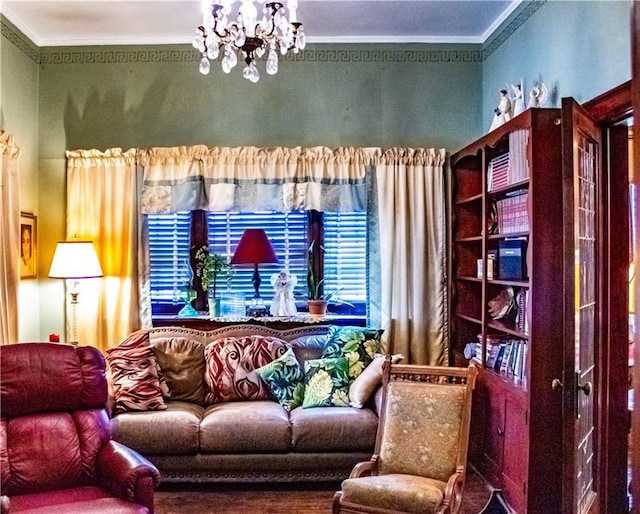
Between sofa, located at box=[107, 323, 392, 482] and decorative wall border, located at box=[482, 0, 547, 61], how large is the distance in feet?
7.96

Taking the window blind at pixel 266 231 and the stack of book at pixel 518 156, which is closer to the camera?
the stack of book at pixel 518 156

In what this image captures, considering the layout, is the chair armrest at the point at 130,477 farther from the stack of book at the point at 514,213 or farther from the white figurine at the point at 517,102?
the white figurine at the point at 517,102

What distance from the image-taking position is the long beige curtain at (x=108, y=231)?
464 cm

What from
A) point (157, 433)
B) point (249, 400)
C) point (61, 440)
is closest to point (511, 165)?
point (249, 400)

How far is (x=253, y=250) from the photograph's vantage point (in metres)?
4.47

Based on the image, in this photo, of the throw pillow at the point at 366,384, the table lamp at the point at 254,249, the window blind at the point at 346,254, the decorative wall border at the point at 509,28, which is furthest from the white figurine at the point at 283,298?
the decorative wall border at the point at 509,28

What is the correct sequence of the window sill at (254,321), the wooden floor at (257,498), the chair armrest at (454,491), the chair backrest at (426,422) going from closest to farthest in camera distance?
1. the chair armrest at (454,491)
2. the chair backrest at (426,422)
3. the wooden floor at (257,498)
4. the window sill at (254,321)

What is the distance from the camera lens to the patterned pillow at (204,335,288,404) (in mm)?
4078

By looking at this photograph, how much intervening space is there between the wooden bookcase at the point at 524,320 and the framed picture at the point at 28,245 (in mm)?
3393

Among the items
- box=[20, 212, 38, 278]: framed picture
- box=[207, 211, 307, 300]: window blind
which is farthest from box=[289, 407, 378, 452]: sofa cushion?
box=[20, 212, 38, 278]: framed picture

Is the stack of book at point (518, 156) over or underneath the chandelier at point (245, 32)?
underneath

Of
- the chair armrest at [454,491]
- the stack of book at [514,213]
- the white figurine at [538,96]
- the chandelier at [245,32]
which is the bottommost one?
the chair armrest at [454,491]

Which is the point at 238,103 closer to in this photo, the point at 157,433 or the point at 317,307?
the point at 317,307

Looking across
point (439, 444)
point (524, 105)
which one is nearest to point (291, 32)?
point (524, 105)
